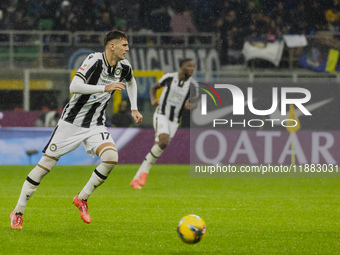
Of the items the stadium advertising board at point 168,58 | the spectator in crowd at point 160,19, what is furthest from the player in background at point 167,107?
the spectator in crowd at point 160,19

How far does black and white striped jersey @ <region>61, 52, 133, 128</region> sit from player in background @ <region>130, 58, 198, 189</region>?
4.19 meters

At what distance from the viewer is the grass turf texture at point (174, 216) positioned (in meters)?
5.91

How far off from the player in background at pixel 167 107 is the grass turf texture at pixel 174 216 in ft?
1.35

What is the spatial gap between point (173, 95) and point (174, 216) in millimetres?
4302

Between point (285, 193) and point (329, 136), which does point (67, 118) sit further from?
point (329, 136)

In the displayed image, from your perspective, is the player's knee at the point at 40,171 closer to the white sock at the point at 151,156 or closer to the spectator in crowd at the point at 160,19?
the white sock at the point at 151,156

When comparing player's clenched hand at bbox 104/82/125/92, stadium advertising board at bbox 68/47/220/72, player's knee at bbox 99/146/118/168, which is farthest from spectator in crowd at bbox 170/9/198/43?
player's clenched hand at bbox 104/82/125/92

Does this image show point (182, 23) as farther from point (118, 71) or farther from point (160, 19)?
point (118, 71)

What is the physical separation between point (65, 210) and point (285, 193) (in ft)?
12.8

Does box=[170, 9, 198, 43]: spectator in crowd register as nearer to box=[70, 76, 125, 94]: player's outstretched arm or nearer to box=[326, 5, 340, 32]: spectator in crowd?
box=[326, 5, 340, 32]: spectator in crowd

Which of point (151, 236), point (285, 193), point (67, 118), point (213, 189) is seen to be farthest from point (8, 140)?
point (151, 236)

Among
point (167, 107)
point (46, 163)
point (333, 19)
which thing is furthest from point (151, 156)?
point (333, 19)

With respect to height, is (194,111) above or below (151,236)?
below

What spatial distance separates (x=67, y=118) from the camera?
23.1 ft
